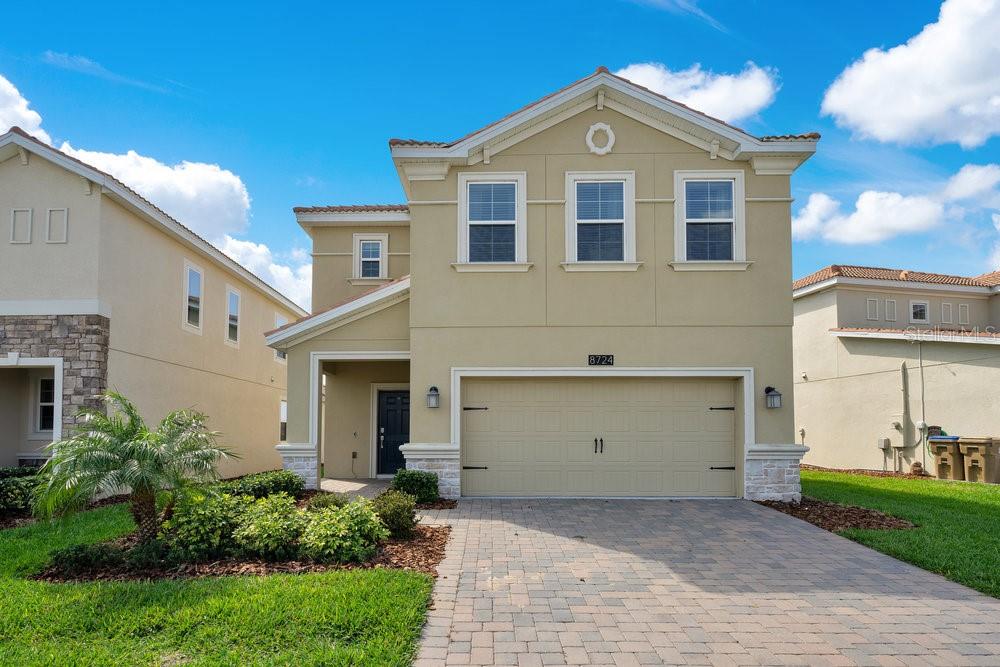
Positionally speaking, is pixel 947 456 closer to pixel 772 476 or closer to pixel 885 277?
pixel 885 277

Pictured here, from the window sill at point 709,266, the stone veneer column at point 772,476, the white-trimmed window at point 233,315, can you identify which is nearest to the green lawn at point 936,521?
the stone veneer column at point 772,476

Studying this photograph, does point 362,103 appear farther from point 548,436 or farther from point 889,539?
point 889,539

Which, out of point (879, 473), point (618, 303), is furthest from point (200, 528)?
point (879, 473)

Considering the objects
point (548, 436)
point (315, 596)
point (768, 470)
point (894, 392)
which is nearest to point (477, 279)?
point (548, 436)

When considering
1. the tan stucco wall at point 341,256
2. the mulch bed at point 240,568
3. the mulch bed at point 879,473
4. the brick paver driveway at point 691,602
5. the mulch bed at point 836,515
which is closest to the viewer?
the brick paver driveway at point 691,602

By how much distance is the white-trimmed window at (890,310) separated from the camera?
71.0ft

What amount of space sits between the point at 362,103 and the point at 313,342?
18.8 ft

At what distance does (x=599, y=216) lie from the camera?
1234 centimetres

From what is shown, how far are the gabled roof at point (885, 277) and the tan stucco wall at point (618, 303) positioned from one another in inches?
407

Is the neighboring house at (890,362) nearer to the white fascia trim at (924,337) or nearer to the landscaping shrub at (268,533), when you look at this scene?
the white fascia trim at (924,337)

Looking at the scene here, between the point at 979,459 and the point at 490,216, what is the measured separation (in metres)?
13.1

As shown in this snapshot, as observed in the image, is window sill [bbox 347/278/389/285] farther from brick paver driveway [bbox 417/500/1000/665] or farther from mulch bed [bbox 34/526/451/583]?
mulch bed [bbox 34/526/451/583]

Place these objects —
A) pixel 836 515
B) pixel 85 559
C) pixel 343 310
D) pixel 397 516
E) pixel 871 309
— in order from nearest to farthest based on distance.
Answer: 1. pixel 85 559
2. pixel 397 516
3. pixel 836 515
4. pixel 343 310
5. pixel 871 309

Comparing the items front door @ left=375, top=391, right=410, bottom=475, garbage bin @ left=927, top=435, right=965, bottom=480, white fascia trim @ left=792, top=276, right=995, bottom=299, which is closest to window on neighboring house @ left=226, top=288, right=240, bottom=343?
front door @ left=375, top=391, right=410, bottom=475
